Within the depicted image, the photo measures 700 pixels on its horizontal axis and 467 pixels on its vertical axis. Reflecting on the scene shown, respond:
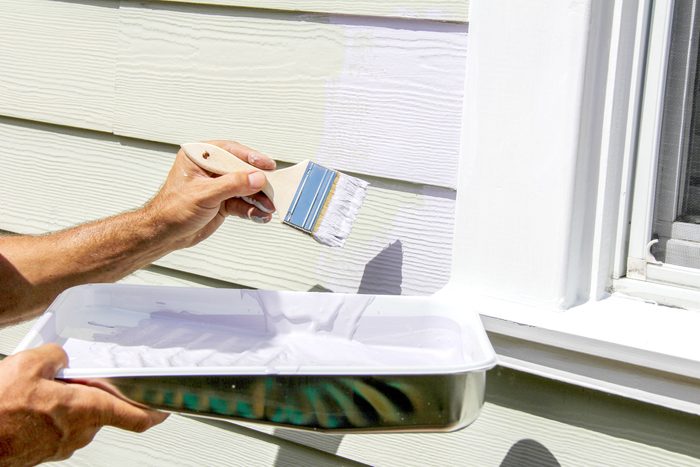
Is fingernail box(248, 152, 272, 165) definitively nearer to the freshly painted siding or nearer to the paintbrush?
the paintbrush

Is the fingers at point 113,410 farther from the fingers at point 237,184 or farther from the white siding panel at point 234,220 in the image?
the white siding panel at point 234,220

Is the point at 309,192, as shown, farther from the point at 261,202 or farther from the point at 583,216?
the point at 583,216

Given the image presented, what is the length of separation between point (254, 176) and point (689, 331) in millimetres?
644

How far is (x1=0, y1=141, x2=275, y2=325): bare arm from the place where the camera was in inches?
51.1

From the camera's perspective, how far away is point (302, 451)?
1481mm

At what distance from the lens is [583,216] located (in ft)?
3.73

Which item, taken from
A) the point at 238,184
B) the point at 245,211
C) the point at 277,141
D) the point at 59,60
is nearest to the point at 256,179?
the point at 238,184

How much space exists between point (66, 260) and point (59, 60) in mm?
454

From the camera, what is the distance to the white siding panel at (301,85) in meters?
1.26

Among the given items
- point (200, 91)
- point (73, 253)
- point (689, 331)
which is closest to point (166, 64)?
point (200, 91)

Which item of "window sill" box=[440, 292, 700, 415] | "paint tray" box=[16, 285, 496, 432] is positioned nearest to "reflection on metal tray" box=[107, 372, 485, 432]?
"paint tray" box=[16, 285, 496, 432]

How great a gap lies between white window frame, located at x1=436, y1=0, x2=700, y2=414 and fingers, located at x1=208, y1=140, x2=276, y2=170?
1.00ft

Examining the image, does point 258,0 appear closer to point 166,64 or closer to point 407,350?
point 166,64

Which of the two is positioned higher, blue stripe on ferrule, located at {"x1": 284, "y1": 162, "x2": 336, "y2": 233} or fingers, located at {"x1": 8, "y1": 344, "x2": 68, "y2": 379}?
blue stripe on ferrule, located at {"x1": 284, "y1": 162, "x2": 336, "y2": 233}
